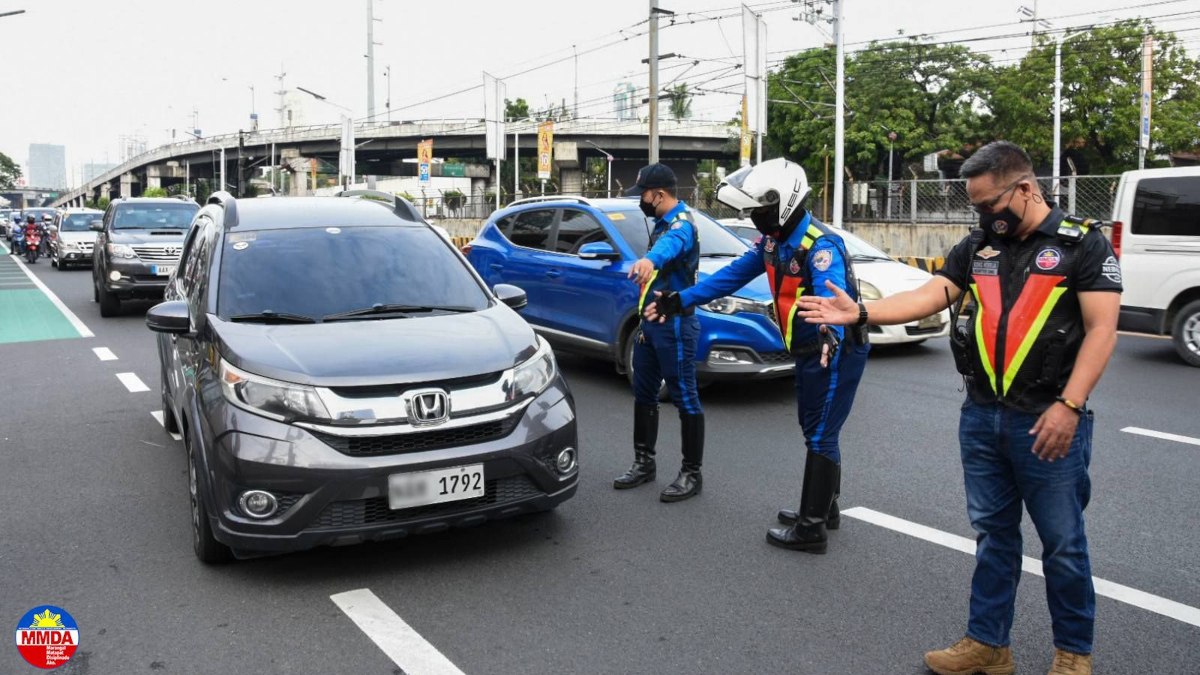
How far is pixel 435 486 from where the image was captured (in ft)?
13.6

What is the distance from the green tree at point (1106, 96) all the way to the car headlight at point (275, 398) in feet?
139

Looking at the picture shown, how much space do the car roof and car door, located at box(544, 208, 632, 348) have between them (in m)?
2.76

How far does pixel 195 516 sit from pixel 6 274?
24.7 meters

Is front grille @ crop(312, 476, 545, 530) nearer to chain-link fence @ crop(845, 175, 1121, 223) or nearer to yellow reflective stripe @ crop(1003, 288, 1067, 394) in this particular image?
yellow reflective stripe @ crop(1003, 288, 1067, 394)

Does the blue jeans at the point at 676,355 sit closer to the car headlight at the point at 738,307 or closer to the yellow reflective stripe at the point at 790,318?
the yellow reflective stripe at the point at 790,318

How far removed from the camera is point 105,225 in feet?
52.7

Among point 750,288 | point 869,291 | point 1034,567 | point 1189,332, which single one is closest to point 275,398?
point 1034,567

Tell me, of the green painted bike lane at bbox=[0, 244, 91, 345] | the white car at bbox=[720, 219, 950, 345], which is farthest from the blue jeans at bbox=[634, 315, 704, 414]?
the green painted bike lane at bbox=[0, 244, 91, 345]

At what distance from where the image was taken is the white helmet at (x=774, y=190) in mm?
4484

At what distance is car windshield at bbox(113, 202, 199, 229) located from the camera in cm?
1625

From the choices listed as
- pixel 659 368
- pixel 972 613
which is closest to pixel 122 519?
pixel 659 368

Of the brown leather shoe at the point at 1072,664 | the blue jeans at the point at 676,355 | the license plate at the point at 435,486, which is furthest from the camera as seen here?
the blue jeans at the point at 676,355

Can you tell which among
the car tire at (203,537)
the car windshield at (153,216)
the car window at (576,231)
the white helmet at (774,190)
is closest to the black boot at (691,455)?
the white helmet at (774,190)

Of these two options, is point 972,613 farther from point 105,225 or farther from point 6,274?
point 6,274
